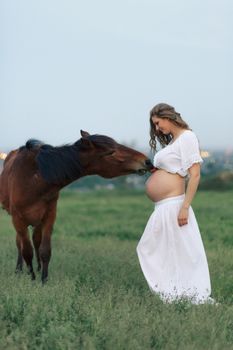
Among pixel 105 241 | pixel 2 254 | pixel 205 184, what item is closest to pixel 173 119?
pixel 2 254

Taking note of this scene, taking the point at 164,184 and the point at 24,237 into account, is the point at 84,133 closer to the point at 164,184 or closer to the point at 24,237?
the point at 164,184

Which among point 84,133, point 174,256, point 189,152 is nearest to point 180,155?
point 189,152

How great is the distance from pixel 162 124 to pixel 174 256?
1331mm

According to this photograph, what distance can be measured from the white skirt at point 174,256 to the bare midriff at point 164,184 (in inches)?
2.4

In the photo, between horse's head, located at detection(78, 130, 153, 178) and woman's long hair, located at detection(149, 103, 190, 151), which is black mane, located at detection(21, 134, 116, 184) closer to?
horse's head, located at detection(78, 130, 153, 178)

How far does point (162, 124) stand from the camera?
672 cm

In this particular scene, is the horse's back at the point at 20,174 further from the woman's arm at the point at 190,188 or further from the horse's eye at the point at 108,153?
the woman's arm at the point at 190,188

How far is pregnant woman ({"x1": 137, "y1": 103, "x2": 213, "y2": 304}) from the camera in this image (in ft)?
21.6

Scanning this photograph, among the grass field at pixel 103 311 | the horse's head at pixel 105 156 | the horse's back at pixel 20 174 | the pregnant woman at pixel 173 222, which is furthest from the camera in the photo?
the horse's back at pixel 20 174

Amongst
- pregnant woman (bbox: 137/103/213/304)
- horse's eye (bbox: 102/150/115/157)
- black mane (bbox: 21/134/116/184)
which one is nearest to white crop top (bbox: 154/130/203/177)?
pregnant woman (bbox: 137/103/213/304)

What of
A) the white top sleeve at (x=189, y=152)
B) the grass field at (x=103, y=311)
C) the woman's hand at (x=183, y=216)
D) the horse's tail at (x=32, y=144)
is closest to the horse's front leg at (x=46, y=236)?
the grass field at (x=103, y=311)

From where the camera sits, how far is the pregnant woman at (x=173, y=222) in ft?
21.6

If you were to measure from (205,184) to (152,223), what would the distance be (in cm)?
2059

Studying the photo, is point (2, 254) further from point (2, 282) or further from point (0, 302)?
point (0, 302)
